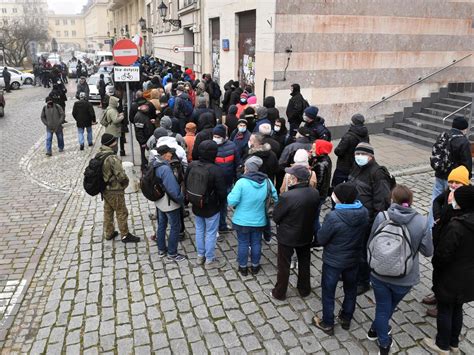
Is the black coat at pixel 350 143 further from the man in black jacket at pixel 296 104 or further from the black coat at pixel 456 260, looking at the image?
the man in black jacket at pixel 296 104

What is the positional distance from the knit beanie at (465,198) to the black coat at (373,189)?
1032 millimetres

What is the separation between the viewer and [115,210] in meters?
6.35

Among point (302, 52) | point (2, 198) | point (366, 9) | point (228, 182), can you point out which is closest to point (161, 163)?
point (228, 182)

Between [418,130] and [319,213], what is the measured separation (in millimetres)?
8356

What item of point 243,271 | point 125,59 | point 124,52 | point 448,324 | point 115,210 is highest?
point 124,52

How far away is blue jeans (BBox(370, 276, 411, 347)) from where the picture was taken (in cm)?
382

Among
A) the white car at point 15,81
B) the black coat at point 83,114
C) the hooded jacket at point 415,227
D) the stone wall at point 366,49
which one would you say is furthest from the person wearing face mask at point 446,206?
the white car at point 15,81

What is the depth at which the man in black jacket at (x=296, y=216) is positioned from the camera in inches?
175

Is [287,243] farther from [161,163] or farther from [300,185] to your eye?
[161,163]

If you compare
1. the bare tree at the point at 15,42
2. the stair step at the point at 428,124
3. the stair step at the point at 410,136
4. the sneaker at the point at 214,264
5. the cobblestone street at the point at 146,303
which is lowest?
the cobblestone street at the point at 146,303

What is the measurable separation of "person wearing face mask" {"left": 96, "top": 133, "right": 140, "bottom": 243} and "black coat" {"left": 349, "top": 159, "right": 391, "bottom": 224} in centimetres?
347

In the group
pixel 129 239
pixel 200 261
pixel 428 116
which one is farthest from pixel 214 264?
pixel 428 116

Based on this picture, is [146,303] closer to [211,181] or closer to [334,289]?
[211,181]

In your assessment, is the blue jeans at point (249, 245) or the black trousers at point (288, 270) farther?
the blue jeans at point (249, 245)
